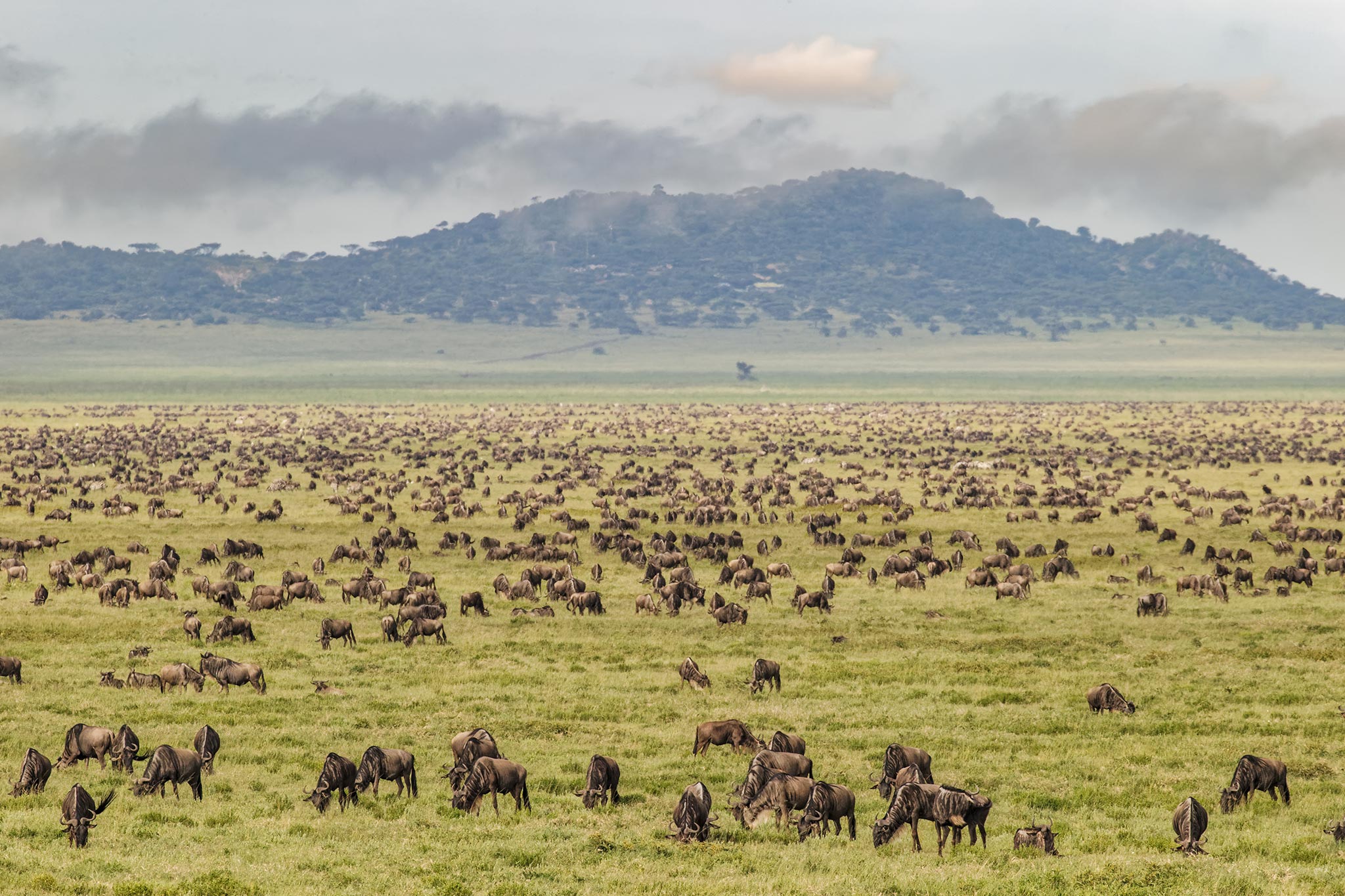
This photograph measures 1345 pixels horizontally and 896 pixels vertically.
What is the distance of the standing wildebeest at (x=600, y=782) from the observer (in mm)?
17609

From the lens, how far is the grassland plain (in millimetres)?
15000

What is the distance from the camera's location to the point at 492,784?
17.6 meters

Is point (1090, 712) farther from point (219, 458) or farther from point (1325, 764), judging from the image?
point (219, 458)

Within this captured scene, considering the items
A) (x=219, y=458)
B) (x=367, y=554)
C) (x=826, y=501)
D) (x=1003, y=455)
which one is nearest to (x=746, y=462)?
(x=1003, y=455)

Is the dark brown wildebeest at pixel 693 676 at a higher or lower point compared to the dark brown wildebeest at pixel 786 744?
lower

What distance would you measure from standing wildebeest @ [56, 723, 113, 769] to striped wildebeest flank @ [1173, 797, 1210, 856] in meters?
13.9

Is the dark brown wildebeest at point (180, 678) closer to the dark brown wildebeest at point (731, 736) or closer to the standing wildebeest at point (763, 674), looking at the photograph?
the dark brown wildebeest at point (731, 736)

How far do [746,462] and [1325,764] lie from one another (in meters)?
55.2

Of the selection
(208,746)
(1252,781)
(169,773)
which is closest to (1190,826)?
(1252,781)

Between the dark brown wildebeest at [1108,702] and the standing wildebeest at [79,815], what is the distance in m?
15.1

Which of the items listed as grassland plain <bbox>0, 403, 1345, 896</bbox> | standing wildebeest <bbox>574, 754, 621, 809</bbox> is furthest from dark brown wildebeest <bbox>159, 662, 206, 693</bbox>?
standing wildebeest <bbox>574, 754, 621, 809</bbox>

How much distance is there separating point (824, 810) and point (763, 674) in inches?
316

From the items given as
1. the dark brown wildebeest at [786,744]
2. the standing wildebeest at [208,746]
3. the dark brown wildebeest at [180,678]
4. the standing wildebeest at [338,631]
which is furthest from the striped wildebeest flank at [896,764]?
the standing wildebeest at [338,631]

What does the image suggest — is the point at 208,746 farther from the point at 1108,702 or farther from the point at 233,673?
the point at 1108,702
